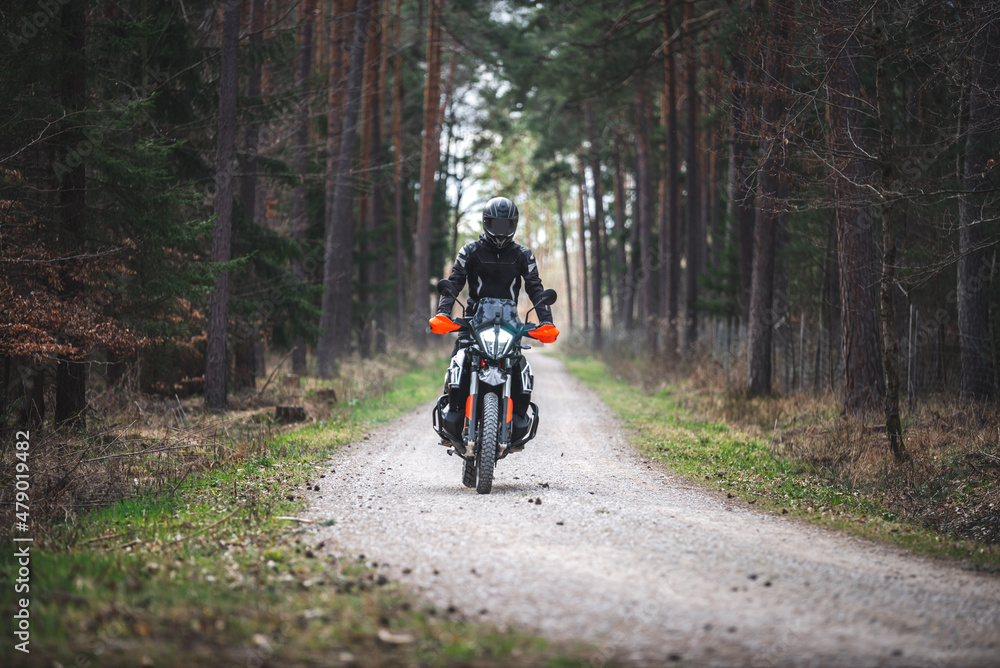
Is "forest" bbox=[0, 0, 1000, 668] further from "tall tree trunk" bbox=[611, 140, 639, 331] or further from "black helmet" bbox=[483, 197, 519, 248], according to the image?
"tall tree trunk" bbox=[611, 140, 639, 331]

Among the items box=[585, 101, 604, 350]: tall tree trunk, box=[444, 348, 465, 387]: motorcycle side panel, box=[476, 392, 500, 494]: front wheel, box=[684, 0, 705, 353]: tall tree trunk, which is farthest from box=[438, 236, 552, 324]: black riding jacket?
box=[585, 101, 604, 350]: tall tree trunk

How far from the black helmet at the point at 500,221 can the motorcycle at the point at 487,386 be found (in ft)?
2.01

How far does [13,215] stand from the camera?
8883 mm

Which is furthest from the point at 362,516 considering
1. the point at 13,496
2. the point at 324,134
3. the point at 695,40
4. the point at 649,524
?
the point at 695,40

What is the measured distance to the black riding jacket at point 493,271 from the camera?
Answer: 7.88 meters

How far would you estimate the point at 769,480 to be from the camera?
871 centimetres

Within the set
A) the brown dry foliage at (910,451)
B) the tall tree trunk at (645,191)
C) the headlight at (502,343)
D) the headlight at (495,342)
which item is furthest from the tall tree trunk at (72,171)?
the tall tree trunk at (645,191)

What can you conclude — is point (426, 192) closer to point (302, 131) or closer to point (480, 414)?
point (302, 131)

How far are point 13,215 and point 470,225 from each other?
40019 mm

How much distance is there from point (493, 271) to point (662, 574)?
390cm

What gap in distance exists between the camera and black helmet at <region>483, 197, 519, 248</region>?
25.5 ft

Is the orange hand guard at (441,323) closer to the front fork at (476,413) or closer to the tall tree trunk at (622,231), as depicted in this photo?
the front fork at (476,413)

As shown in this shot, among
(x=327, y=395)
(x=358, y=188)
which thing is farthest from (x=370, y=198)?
(x=327, y=395)

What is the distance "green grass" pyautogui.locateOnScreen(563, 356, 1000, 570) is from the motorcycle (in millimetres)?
2483
